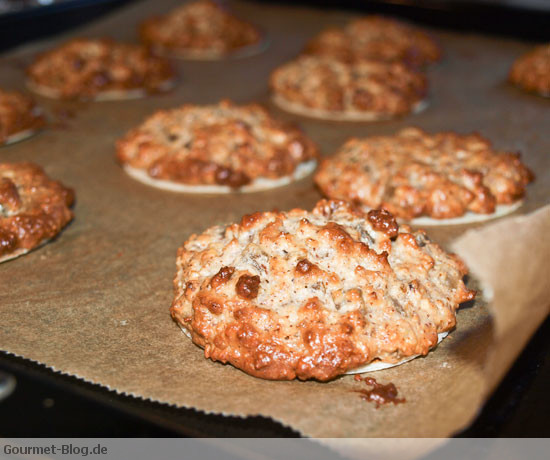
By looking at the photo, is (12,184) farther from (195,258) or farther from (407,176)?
(407,176)

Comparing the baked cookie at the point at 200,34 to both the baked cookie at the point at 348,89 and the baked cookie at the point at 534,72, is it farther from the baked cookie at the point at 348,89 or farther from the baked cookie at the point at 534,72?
the baked cookie at the point at 534,72

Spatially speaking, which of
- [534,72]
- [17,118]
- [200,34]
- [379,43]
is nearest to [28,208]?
[17,118]

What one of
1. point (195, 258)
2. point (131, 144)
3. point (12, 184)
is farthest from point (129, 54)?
point (195, 258)

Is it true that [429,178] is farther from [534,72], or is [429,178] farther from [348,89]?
[534,72]

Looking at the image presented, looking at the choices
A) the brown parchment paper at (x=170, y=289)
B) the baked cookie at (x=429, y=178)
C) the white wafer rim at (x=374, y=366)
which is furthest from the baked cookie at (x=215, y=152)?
the white wafer rim at (x=374, y=366)

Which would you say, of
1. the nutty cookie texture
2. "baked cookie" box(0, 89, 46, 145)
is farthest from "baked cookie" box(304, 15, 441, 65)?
the nutty cookie texture
